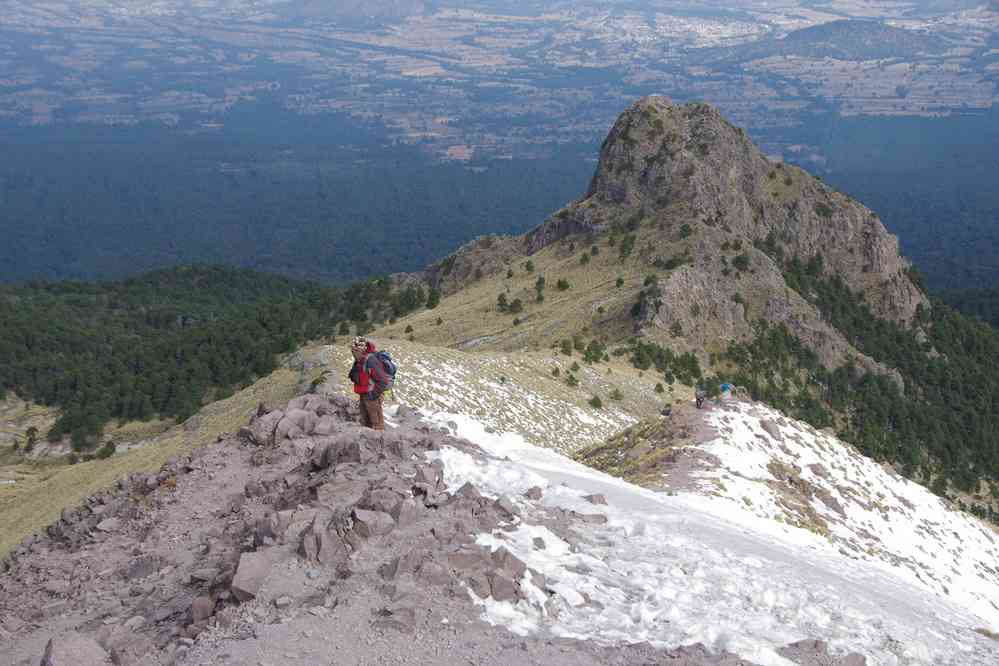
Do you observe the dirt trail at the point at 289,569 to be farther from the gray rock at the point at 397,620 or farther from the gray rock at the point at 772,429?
the gray rock at the point at 772,429

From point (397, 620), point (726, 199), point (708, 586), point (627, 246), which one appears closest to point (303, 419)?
point (397, 620)

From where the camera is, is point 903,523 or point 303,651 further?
point 903,523

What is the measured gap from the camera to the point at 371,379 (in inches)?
727

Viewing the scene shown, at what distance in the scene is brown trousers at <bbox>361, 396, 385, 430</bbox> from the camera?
1877cm

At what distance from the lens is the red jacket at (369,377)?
1836cm

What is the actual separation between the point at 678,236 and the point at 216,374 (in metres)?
28.4

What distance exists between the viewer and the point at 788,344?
58.2 meters

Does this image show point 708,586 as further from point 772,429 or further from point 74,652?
point 772,429

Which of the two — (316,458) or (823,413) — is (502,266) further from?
(316,458)

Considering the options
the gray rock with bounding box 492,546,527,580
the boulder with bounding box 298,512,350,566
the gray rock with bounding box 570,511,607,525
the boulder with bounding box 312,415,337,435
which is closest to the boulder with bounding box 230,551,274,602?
the boulder with bounding box 298,512,350,566

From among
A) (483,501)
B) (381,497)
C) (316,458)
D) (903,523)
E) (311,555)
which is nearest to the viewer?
(311,555)

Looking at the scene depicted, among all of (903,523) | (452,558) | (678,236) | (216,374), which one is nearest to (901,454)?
(678,236)

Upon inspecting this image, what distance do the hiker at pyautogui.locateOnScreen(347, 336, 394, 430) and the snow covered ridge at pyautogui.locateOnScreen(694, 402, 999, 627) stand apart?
6954mm

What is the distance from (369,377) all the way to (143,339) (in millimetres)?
105604
